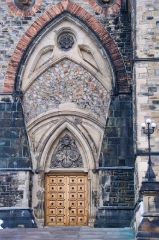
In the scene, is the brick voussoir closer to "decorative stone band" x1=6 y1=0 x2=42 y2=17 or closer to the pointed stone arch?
"decorative stone band" x1=6 y1=0 x2=42 y2=17

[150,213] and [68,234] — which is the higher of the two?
[150,213]

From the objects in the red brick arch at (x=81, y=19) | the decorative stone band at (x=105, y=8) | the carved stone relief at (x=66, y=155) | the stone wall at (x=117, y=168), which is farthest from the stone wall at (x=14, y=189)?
the decorative stone band at (x=105, y=8)

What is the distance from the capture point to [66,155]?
753 inches

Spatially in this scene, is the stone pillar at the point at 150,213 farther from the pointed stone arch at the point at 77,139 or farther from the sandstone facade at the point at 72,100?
the pointed stone arch at the point at 77,139

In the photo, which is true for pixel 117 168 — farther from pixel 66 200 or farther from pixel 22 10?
pixel 22 10

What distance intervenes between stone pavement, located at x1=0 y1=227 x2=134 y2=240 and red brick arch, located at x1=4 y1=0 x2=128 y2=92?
4.97 metres

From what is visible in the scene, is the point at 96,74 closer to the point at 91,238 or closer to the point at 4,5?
the point at 4,5

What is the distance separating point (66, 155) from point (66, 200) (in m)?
1.48

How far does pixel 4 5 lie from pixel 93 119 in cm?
501

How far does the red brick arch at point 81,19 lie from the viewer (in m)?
19.1

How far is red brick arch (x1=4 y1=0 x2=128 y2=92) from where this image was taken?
1906 cm

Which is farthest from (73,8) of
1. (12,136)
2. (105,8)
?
(12,136)

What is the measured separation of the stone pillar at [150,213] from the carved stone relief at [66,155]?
4.81m

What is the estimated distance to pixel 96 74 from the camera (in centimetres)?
1941
